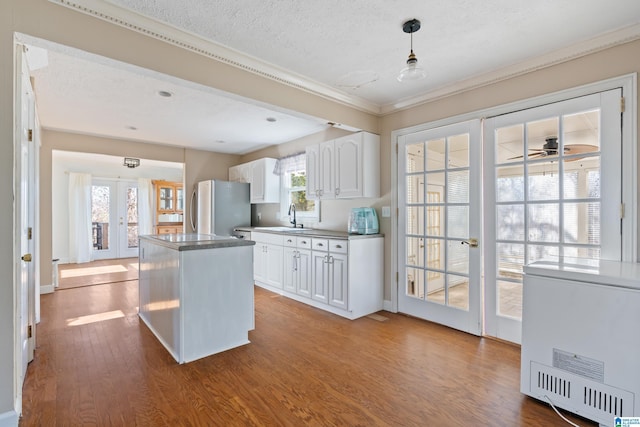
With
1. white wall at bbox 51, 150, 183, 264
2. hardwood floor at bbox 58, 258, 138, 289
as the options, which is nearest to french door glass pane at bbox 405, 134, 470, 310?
hardwood floor at bbox 58, 258, 138, 289

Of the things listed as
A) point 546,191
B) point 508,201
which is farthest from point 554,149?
point 508,201

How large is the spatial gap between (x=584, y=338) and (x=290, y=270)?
3.05m

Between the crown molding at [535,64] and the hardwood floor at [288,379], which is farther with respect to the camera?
the crown molding at [535,64]

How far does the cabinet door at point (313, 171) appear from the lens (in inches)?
162

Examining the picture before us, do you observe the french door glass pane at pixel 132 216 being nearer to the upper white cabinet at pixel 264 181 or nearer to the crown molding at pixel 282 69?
the upper white cabinet at pixel 264 181

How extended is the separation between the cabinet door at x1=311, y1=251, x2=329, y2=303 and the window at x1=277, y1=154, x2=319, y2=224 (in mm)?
1011

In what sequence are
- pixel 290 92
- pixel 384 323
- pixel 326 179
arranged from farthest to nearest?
pixel 326 179 → pixel 384 323 → pixel 290 92

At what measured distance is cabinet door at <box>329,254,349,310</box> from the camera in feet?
11.2

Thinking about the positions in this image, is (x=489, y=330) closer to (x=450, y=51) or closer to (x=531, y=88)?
(x=531, y=88)

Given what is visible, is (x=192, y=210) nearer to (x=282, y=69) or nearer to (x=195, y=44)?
(x=282, y=69)

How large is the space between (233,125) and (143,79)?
4.90 feet

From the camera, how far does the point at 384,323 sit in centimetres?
329

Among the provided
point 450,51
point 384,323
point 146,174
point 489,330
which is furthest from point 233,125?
point 146,174

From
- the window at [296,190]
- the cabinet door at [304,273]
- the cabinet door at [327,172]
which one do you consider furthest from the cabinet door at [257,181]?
the cabinet door at [304,273]
